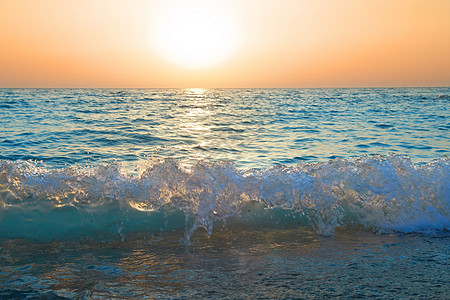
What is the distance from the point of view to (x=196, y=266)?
10.4 ft

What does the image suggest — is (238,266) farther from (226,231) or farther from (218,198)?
(218,198)

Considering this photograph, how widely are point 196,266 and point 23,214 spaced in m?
2.55

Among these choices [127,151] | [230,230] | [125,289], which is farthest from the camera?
[127,151]

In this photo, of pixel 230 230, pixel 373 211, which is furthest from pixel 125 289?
pixel 373 211

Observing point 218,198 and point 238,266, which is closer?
point 238,266

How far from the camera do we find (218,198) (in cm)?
468

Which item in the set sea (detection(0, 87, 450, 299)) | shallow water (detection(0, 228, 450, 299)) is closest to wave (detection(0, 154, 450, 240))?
sea (detection(0, 87, 450, 299))

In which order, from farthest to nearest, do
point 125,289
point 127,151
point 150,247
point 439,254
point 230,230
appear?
point 127,151
point 230,230
point 150,247
point 439,254
point 125,289

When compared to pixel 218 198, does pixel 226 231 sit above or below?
below

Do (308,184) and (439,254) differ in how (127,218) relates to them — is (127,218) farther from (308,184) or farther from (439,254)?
(439,254)

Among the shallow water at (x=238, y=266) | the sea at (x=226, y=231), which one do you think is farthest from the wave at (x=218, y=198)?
the shallow water at (x=238, y=266)

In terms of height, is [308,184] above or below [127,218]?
above

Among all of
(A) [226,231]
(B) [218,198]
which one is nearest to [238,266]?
(A) [226,231]

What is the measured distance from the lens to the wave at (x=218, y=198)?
169 inches
